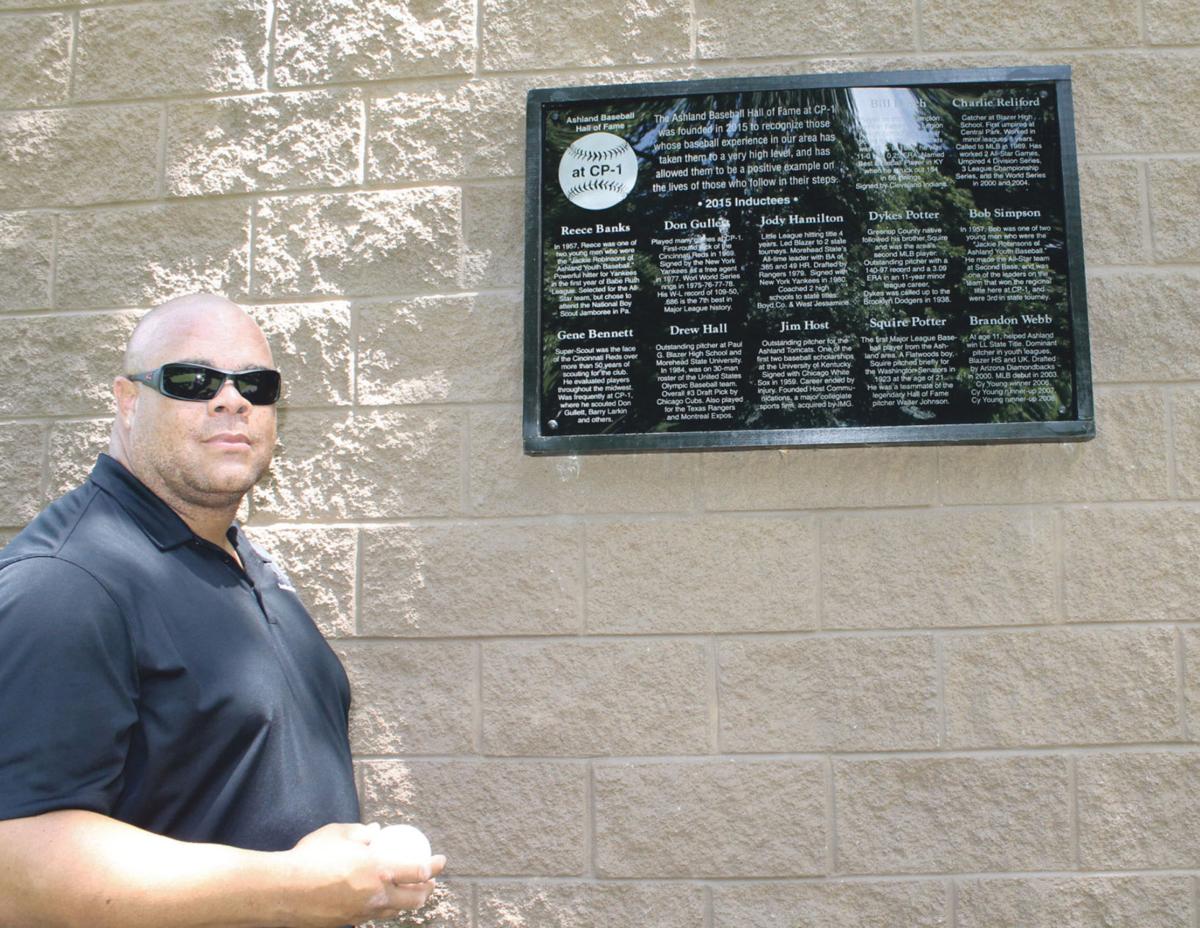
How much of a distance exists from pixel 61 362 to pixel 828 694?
264 cm

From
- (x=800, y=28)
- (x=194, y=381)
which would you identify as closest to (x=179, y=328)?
(x=194, y=381)

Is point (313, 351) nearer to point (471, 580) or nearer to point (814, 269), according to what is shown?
point (471, 580)

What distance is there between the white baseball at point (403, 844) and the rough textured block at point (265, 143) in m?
2.13

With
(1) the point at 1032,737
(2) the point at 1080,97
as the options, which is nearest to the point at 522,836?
(1) the point at 1032,737

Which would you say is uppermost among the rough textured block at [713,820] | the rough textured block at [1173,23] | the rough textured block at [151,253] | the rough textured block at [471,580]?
the rough textured block at [1173,23]

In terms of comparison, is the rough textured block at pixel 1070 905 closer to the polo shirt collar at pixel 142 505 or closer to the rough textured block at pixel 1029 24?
the polo shirt collar at pixel 142 505

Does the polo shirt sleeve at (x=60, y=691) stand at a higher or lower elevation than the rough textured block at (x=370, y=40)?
lower

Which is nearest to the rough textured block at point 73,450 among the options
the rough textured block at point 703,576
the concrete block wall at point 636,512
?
the concrete block wall at point 636,512

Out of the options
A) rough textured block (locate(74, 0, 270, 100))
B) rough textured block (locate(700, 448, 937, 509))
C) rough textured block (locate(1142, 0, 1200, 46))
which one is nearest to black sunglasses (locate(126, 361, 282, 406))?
rough textured block (locate(700, 448, 937, 509))

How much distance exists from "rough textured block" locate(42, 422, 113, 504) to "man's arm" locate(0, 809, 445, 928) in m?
1.74

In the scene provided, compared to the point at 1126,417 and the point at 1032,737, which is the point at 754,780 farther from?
the point at 1126,417

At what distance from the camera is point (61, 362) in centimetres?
332

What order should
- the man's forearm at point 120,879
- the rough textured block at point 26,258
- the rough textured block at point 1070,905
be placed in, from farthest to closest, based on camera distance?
the rough textured block at point 26,258, the rough textured block at point 1070,905, the man's forearm at point 120,879

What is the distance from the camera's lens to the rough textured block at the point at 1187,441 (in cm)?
297
